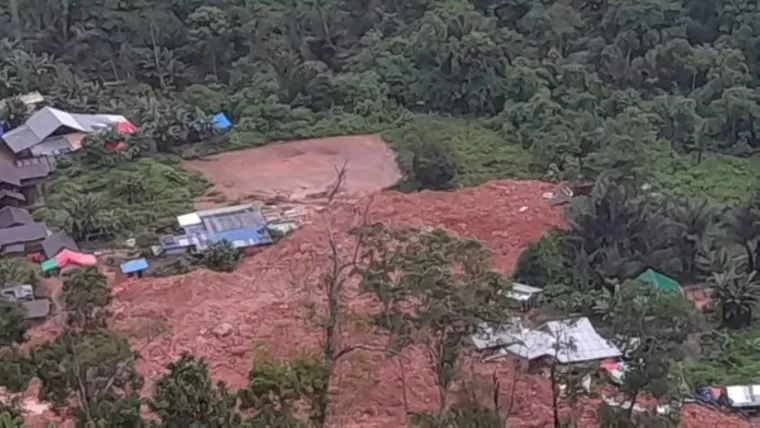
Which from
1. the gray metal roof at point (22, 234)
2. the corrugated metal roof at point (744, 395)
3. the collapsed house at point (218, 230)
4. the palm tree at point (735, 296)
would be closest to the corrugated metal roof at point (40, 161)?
the gray metal roof at point (22, 234)

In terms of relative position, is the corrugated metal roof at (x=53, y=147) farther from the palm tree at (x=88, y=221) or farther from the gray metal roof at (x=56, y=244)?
the gray metal roof at (x=56, y=244)

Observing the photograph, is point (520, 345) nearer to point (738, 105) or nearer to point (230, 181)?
point (230, 181)

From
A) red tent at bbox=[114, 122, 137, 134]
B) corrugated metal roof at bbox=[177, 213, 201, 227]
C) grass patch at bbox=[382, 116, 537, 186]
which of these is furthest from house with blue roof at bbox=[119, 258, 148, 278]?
grass patch at bbox=[382, 116, 537, 186]

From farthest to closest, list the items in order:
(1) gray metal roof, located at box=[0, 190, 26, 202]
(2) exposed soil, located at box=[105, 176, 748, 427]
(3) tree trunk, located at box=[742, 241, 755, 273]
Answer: (1) gray metal roof, located at box=[0, 190, 26, 202], (3) tree trunk, located at box=[742, 241, 755, 273], (2) exposed soil, located at box=[105, 176, 748, 427]

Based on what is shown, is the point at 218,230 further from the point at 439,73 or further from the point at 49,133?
the point at 439,73

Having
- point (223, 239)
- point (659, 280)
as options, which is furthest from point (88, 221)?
point (659, 280)

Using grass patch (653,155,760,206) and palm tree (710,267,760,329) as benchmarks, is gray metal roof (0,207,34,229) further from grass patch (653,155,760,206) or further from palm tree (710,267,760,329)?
palm tree (710,267,760,329)

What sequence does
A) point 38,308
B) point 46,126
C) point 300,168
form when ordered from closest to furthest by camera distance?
point 38,308 < point 46,126 < point 300,168
